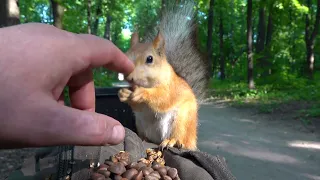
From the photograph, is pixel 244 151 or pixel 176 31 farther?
pixel 244 151

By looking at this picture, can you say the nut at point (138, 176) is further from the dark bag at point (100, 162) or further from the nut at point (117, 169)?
the dark bag at point (100, 162)

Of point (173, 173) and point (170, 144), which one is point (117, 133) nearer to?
point (173, 173)

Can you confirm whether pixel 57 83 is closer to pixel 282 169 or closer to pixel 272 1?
pixel 282 169

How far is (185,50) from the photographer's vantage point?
7.57ft

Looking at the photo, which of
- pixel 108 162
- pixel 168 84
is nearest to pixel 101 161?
A: pixel 108 162

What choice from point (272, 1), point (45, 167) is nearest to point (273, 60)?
point (272, 1)

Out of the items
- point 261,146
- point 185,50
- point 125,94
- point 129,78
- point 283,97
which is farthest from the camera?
point 283,97

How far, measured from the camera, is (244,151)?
4066mm

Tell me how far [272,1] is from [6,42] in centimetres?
894

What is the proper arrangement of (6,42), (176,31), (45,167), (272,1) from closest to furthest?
(6,42), (45,167), (176,31), (272,1)

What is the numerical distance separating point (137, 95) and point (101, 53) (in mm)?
876

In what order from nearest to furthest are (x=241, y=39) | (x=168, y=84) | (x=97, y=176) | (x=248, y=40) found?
(x=97, y=176)
(x=168, y=84)
(x=248, y=40)
(x=241, y=39)

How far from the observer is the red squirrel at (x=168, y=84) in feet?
5.74

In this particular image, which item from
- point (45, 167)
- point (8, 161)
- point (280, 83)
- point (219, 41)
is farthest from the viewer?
point (219, 41)
